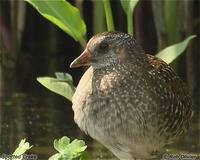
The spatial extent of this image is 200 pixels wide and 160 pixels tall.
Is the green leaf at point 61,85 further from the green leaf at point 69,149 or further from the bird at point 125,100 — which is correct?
the green leaf at point 69,149

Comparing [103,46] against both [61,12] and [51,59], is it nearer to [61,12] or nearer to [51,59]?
[61,12]

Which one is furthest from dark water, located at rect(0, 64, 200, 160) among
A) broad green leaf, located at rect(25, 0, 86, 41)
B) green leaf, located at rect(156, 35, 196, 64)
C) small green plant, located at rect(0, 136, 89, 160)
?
small green plant, located at rect(0, 136, 89, 160)

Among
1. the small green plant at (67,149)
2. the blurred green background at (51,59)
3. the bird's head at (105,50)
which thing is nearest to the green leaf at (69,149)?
the small green plant at (67,149)

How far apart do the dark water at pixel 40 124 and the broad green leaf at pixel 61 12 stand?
849mm

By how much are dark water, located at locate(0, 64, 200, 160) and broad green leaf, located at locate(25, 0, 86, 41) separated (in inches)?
33.4

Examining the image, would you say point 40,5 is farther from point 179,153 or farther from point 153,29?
point 153,29

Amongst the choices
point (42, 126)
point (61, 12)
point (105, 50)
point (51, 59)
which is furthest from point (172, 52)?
point (51, 59)

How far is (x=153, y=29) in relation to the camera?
28.1 feet

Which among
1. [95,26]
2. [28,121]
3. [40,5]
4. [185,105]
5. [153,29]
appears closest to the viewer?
[185,105]

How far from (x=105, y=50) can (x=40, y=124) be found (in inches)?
70.0

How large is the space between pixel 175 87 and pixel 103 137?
21.6 inches

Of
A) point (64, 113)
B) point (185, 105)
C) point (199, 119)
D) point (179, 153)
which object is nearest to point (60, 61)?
point (64, 113)

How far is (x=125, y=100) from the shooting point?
479cm

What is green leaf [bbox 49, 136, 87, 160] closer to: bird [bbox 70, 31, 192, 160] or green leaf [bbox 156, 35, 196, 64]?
bird [bbox 70, 31, 192, 160]
